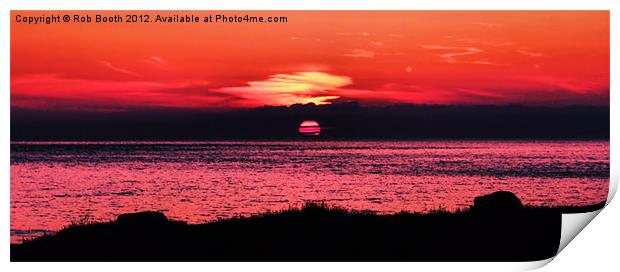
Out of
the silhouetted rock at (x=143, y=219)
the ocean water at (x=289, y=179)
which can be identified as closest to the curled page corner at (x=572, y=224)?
the ocean water at (x=289, y=179)

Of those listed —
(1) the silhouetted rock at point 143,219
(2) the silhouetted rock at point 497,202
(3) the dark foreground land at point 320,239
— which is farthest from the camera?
(2) the silhouetted rock at point 497,202

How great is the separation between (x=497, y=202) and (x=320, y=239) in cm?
259

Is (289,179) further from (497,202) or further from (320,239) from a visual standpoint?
(320,239)

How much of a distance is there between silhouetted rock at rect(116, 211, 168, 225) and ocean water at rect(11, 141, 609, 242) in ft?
4.24

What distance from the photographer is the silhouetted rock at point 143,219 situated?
33.8 feet

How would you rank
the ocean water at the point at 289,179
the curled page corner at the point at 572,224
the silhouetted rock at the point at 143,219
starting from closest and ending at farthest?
1. the curled page corner at the point at 572,224
2. the silhouetted rock at the point at 143,219
3. the ocean water at the point at 289,179

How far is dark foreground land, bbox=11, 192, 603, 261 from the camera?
9266 mm

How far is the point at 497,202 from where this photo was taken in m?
11.0

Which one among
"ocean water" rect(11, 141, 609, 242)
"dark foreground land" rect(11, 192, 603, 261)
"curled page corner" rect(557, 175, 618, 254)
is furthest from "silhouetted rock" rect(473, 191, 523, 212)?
"curled page corner" rect(557, 175, 618, 254)

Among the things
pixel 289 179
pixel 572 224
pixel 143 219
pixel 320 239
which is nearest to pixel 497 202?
pixel 572 224

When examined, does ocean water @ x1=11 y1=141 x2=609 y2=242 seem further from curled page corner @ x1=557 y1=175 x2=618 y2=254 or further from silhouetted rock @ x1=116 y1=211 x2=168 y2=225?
silhouetted rock @ x1=116 y1=211 x2=168 y2=225

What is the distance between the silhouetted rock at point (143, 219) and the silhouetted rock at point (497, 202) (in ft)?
13.4

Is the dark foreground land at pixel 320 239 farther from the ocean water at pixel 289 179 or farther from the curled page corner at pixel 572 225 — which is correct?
the ocean water at pixel 289 179

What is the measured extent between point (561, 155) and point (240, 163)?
2110 centimetres
